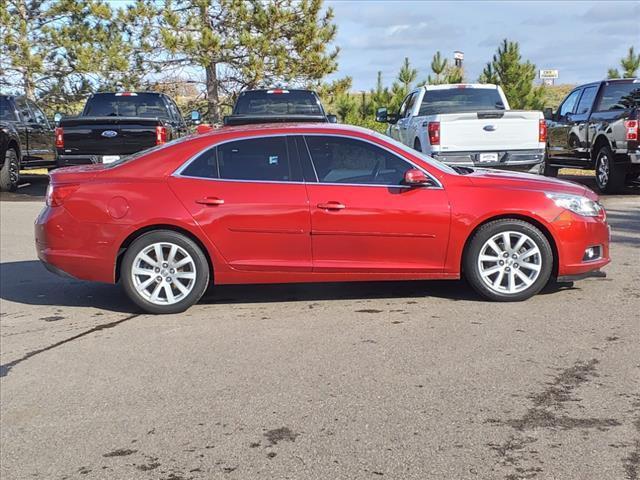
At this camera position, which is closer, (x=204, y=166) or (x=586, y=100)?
(x=204, y=166)

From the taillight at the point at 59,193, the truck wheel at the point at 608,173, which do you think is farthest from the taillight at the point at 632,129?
the taillight at the point at 59,193

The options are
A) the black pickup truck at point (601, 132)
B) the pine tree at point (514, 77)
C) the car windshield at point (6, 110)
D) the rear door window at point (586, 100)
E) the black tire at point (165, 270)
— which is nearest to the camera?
the black tire at point (165, 270)

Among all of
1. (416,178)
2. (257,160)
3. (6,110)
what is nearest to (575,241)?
(416,178)

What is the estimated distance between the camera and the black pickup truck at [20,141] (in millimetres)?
16219

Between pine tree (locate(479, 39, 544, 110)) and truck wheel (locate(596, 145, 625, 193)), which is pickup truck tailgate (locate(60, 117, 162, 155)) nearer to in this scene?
truck wheel (locate(596, 145, 625, 193))

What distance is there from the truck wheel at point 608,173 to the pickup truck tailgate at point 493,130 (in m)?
2.41

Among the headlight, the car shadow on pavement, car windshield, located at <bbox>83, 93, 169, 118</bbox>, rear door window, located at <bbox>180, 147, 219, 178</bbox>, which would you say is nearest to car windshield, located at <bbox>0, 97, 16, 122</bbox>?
car windshield, located at <bbox>83, 93, 169, 118</bbox>

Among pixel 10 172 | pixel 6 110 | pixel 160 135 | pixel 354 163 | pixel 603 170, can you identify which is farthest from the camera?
pixel 6 110

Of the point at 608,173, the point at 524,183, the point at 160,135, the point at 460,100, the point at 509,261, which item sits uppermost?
the point at 460,100

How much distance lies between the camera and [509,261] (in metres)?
6.45

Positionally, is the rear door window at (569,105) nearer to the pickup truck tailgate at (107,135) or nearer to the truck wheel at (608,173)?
the truck wheel at (608,173)

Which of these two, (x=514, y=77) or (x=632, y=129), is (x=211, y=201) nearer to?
(x=632, y=129)

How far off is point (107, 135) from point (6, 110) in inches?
197

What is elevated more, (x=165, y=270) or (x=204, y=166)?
(x=204, y=166)
